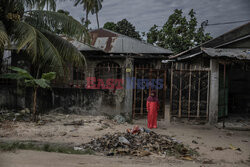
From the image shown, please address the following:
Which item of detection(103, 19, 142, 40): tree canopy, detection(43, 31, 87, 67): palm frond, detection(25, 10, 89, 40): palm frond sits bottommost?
detection(43, 31, 87, 67): palm frond

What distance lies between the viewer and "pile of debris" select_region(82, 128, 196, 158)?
4.32 meters

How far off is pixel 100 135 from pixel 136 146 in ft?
4.58

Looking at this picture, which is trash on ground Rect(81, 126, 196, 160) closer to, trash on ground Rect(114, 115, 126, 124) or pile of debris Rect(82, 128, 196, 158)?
pile of debris Rect(82, 128, 196, 158)

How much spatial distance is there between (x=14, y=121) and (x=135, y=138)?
4.26 metres

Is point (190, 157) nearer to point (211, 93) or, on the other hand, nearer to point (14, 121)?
point (211, 93)

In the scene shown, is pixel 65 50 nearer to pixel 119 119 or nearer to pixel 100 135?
pixel 119 119

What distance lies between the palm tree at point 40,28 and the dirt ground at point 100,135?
6.72ft

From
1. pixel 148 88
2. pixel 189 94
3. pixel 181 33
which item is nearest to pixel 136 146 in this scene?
pixel 148 88

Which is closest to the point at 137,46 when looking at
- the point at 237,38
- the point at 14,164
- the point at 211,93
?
the point at 237,38

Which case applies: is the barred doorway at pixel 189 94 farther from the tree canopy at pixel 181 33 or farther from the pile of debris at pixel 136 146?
the tree canopy at pixel 181 33

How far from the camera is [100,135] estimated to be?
5609mm

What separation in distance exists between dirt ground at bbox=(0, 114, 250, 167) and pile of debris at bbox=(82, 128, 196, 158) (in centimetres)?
24

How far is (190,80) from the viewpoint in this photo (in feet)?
24.4

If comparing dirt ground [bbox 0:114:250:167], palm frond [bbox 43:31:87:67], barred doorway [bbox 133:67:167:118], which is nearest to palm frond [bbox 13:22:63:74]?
palm frond [bbox 43:31:87:67]
